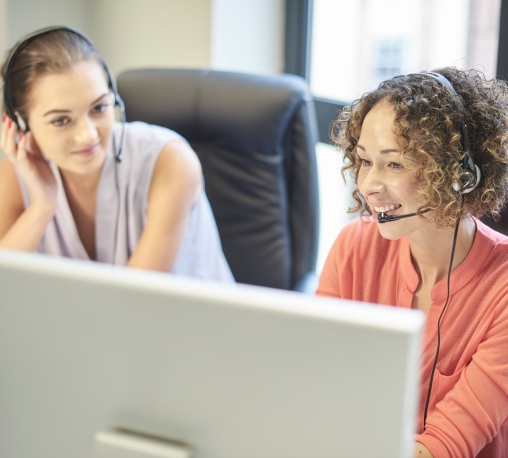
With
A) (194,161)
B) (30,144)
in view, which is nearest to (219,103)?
(194,161)

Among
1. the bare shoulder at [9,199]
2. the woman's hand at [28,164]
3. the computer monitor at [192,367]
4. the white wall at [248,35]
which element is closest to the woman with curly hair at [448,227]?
the computer monitor at [192,367]

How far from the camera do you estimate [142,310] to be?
1.62 ft

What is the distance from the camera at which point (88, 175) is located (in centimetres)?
163

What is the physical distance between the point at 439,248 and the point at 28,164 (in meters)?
0.98

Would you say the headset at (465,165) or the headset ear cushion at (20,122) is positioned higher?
the headset at (465,165)

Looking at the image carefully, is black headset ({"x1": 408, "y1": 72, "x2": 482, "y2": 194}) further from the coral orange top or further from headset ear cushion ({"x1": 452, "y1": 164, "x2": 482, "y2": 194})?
the coral orange top

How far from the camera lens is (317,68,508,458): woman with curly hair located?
93 centimetres

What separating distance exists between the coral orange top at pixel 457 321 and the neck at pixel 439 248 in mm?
16

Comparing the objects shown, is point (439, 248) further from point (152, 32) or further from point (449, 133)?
point (152, 32)

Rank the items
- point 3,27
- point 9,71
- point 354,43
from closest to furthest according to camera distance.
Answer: point 9,71 → point 3,27 → point 354,43

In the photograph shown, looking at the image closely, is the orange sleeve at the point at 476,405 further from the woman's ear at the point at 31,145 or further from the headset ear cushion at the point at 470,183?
the woman's ear at the point at 31,145

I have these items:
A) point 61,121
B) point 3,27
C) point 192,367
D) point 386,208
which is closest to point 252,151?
point 61,121

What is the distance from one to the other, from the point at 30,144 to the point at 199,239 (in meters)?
0.45

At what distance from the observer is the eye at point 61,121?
147 cm
